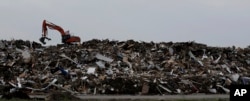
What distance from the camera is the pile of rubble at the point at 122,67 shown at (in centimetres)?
2062

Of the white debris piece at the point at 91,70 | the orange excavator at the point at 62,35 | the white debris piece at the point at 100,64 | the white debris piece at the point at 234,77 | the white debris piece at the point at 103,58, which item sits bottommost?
the white debris piece at the point at 234,77

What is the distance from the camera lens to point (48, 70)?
78.2 ft

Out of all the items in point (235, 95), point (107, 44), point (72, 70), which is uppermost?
point (107, 44)

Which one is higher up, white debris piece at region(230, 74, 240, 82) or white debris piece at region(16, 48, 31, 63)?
white debris piece at region(16, 48, 31, 63)

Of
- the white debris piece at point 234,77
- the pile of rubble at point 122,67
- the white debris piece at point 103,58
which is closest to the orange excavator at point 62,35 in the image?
the pile of rubble at point 122,67

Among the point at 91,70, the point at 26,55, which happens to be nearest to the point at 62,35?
the point at 26,55

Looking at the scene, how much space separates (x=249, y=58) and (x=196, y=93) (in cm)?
986

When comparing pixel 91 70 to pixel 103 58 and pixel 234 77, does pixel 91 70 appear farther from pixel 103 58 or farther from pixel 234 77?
pixel 234 77

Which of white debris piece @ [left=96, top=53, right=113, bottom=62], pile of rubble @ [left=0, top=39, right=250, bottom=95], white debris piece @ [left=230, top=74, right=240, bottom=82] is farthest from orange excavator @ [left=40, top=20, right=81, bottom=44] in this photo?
white debris piece @ [left=230, top=74, right=240, bottom=82]

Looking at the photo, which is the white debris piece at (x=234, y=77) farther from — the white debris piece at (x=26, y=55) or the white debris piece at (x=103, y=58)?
the white debris piece at (x=26, y=55)

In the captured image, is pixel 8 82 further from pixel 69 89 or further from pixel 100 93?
pixel 100 93

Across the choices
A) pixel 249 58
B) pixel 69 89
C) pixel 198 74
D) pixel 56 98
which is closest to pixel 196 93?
pixel 198 74

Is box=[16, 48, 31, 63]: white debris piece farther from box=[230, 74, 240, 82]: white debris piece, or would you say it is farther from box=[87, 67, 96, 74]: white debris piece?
box=[230, 74, 240, 82]: white debris piece

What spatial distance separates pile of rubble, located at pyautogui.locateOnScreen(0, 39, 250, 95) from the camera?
20.6 metres
